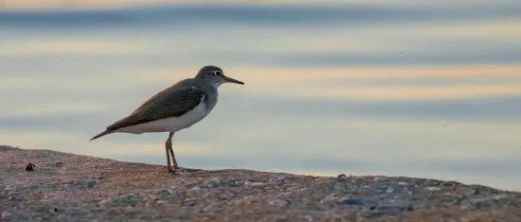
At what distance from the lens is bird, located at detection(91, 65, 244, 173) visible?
1519 cm

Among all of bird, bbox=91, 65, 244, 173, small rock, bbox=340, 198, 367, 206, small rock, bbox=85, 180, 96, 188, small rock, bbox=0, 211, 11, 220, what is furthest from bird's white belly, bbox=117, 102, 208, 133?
small rock, bbox=340, 198, 367, 206

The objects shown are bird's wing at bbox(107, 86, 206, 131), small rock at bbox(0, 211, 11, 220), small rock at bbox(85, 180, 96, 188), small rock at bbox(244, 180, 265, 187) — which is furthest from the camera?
bird's wing at bbox(107, 86, 206, 131)

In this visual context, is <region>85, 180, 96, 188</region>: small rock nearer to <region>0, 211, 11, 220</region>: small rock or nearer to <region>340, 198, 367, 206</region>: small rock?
<region>0, 211, 11, 220</region>: small rock

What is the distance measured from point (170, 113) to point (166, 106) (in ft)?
0.25

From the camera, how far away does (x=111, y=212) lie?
40.1 feet

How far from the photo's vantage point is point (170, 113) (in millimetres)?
15266

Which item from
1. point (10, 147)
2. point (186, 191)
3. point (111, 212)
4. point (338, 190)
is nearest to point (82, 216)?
point (111, 212)

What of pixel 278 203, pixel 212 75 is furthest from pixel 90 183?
pixel 212 75

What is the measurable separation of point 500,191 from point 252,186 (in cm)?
199

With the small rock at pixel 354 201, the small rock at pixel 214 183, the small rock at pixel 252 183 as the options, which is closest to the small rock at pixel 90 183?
the small rock at pixel 214 183

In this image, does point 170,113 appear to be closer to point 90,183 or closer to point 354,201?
point 90,183

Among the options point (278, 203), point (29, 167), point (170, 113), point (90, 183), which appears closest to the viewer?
point (278, 203)

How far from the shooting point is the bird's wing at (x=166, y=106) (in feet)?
49.8

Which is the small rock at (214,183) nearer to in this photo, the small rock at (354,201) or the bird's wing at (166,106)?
the small rock at (354,201)
